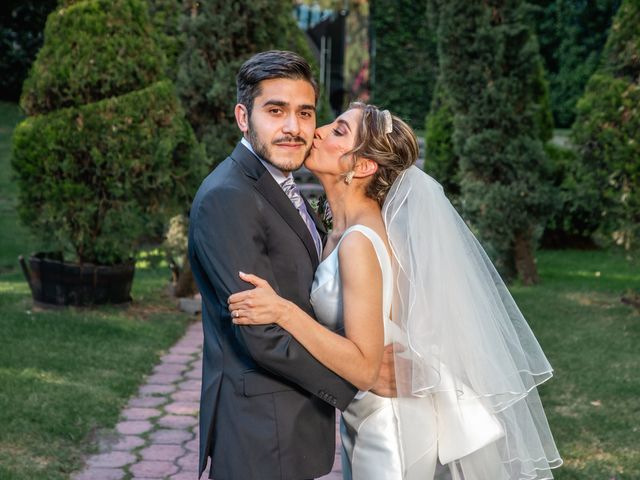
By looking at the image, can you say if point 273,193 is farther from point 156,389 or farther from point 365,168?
point 156,389

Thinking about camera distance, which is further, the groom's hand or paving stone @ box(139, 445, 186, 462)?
paving stone @ box(139, 445, 186, 462)

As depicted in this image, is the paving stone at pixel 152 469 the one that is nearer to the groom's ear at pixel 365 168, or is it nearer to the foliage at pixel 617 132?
the groom's ear at pixel 365 168

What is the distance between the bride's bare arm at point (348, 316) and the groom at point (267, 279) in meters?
0.03

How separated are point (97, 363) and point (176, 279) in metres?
3.09

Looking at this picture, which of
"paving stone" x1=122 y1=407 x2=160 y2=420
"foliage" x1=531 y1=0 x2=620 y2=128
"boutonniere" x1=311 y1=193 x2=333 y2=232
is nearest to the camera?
"boutonniere" x1=311 y1=193 x2=333 y2=232

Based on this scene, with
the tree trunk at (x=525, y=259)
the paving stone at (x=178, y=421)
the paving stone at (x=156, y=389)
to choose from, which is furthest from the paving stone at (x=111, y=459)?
the tree trunk at (x=525, y=259)

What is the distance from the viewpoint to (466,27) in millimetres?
9820

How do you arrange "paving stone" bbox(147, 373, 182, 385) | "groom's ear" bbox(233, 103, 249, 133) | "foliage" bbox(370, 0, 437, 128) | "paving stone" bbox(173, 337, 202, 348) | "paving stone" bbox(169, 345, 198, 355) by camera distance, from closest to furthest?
1. "groom's ear" bbox(233, 103, 249, 133)
2. "paving stone" bbox(147, 373, 182, 385)
3. "paving stone" bbox(169, 345, 198, 355)
4. "paving stone" bbox(173, 337, 202, 348)
5. "foliage" bbox(370, 0, 437, 128)

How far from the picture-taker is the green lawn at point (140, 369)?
4.87 meters

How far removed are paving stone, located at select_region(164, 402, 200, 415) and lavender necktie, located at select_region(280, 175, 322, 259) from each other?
10.2ft

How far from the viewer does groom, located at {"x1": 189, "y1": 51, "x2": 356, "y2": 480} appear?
2.44 metres

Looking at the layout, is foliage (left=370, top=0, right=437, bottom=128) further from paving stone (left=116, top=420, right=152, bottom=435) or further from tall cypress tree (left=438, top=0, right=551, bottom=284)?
paving stone (left=116, top=420, right=152, bottom=435)

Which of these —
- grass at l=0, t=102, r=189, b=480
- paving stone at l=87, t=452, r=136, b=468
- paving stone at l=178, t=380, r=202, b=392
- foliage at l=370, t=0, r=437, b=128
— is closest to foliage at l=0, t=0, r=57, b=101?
foliage at l=370, t=0, r=437, b=128

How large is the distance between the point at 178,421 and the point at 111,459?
75 centimetres
